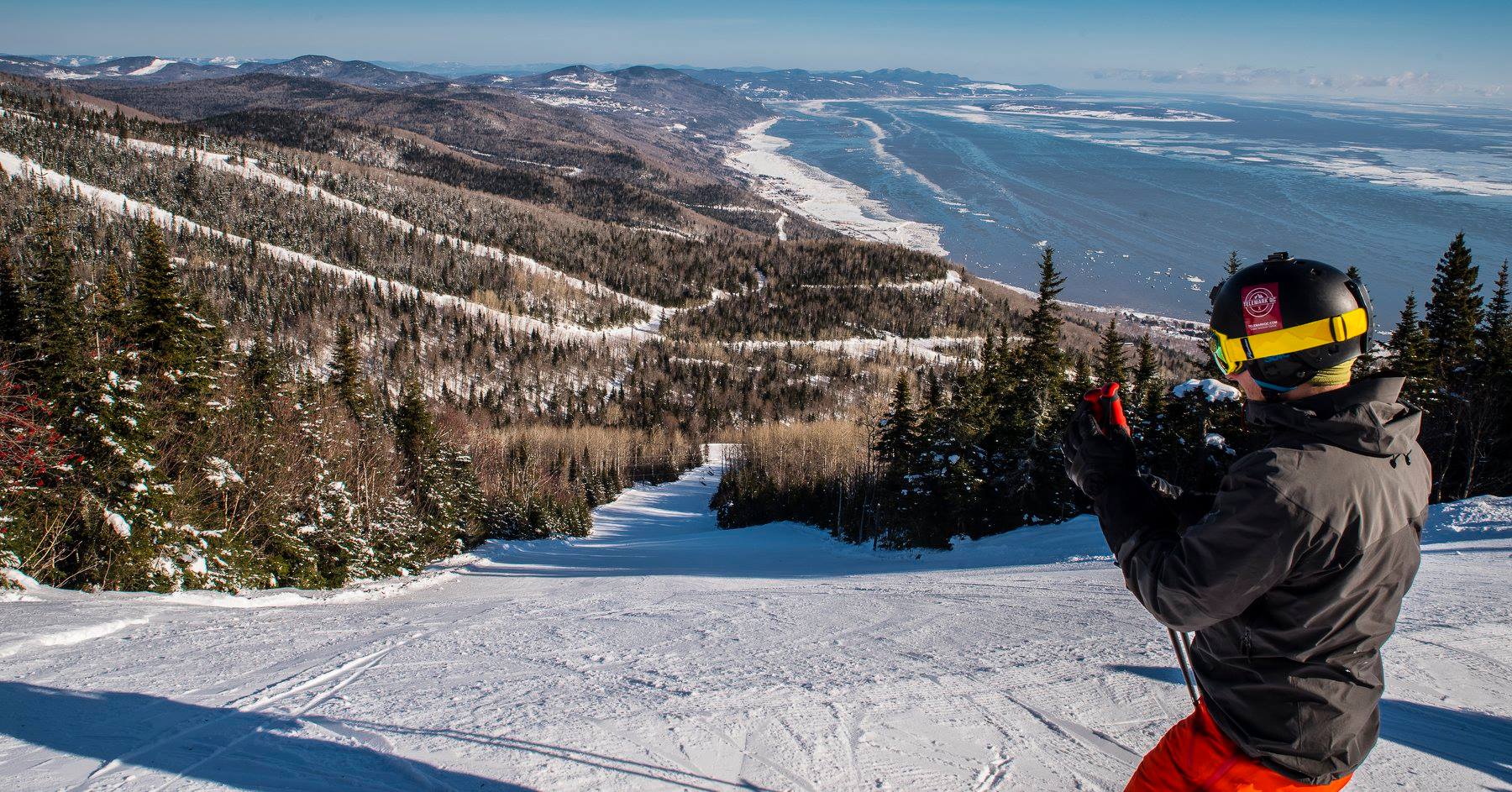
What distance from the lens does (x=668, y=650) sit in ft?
23.9

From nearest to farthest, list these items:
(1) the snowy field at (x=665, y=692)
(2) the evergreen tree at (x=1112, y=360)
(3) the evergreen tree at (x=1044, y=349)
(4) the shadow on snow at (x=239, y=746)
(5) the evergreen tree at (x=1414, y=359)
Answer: (4) the shadow on snow at (x=239, y=746) → (1) the snowy field at (x=665, y=692) → (5) the evergreen tree at (x=1414, y=359) → (2) the evergreen tree at (x=1112, y=360) → (3) the evergreen tree at (x=1044, y=349)

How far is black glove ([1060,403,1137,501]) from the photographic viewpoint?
3.04m

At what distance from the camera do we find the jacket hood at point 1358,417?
2.52 metres

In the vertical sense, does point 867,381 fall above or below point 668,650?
below

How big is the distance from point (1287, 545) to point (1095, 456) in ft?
2.43

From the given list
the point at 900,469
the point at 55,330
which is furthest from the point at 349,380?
the point at 900,469

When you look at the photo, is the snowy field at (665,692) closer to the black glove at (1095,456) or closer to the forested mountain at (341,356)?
the black glove at (1095,456)

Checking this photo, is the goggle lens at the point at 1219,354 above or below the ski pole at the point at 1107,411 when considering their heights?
above

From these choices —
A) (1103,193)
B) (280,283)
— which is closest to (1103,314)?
(1103,193)

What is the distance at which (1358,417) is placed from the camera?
99.9 inches

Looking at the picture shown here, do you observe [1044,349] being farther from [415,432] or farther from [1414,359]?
[415,432]

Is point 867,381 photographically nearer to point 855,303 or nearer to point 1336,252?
point 855,303

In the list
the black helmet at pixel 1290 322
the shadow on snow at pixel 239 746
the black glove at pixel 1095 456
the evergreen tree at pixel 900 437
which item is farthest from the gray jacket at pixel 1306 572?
the evergreen tree at pixel 900 437

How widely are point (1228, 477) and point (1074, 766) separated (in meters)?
2.86
